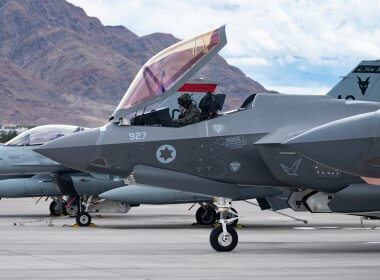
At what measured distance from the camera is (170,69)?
17.2 meters

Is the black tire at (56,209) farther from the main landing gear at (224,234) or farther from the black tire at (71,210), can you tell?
the main landing gear at (224,234)

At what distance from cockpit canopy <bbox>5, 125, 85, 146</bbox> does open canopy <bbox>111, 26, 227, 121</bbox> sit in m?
10.7

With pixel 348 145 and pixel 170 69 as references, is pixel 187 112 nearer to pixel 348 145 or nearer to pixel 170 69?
pixel 170 69

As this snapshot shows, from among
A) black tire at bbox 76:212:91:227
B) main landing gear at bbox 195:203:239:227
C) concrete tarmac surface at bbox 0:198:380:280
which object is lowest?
concrete tarmac surface at bbox 0:198:380:280

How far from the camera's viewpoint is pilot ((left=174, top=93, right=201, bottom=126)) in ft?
57.6


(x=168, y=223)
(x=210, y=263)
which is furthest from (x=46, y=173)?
(x=210, y=263)

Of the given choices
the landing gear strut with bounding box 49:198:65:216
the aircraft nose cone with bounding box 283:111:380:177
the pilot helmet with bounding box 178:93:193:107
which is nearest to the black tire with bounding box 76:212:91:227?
the landing gear strut with bounding box 49:198:65:216

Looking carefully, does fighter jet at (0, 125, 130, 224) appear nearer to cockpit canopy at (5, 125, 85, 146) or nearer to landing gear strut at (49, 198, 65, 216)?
cockpit canopy at (5, 125, 85, 146)

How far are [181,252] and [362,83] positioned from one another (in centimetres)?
602

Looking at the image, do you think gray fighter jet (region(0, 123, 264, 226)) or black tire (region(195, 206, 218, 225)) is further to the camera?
gray fighter jet (region(0, 123, 264, 226))

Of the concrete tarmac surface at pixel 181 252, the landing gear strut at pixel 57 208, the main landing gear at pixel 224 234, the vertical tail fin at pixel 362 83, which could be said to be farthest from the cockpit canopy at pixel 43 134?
the main landing gear at pixel 224 234

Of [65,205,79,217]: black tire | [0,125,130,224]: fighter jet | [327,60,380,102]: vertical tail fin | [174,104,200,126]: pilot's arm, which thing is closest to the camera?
[174,104,200,126]: pilot's arm

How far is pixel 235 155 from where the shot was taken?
680 inches

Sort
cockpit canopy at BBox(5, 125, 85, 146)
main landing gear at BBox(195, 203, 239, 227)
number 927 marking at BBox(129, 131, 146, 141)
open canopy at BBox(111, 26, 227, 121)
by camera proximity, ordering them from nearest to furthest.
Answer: open canopy at BBox(111, 26, 227, 121) < number 927 marking at BBox(129, 131, 146, 141) < main landing gear at BBox(195, 203, 239, 227) < cockpit canopy at BBox(5, 125, 85, 146)
